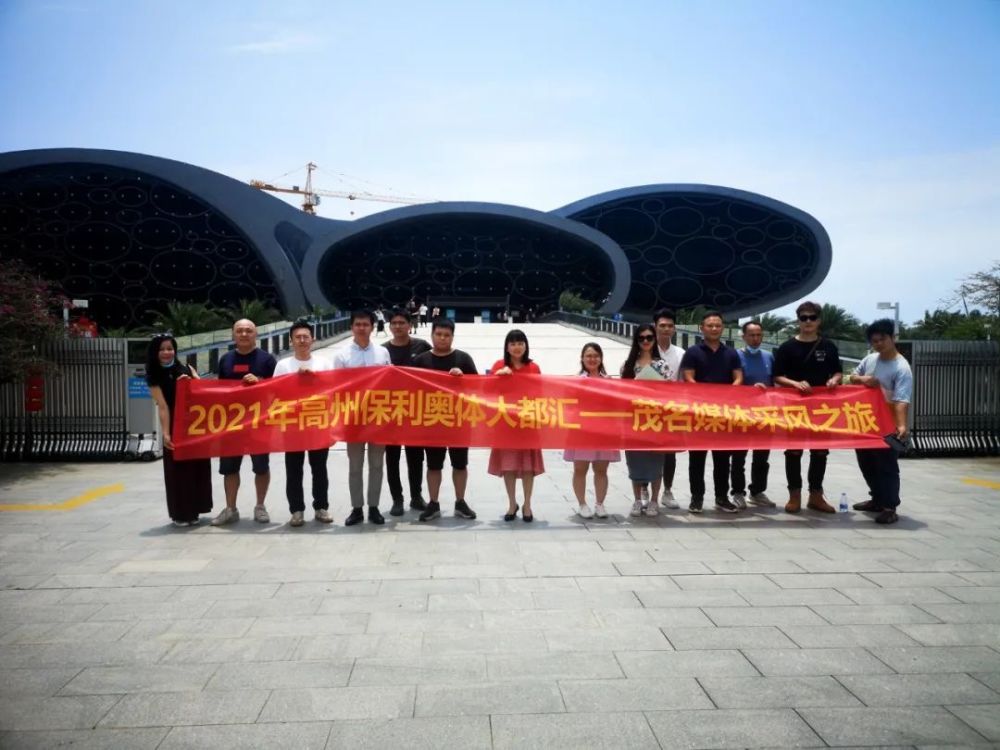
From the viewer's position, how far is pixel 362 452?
625 cm

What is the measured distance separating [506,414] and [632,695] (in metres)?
3.38

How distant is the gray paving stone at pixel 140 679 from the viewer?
3234 millimetres

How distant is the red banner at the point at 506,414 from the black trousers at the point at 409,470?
0.80 ft

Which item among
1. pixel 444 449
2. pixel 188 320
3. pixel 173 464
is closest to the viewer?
pixel 173 464

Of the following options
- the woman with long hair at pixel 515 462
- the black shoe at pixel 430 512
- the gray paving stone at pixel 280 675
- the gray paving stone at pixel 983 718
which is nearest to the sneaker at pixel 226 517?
the black shoe at pixel 430 512

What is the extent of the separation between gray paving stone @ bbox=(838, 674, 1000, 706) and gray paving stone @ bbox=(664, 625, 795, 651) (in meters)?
0.43

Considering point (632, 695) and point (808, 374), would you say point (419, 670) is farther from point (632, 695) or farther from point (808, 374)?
point (808, 374)

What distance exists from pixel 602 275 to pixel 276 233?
21.9 metres

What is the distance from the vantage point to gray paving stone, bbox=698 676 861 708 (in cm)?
311

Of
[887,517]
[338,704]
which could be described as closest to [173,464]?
[338,704]

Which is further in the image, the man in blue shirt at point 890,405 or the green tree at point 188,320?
the green tree at point 188,320

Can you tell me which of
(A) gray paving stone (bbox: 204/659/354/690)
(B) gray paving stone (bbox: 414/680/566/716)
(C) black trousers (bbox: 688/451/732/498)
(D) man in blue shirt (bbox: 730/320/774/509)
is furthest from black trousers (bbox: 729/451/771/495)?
(A) gray paving stone (bbox: 204/659/354/690)

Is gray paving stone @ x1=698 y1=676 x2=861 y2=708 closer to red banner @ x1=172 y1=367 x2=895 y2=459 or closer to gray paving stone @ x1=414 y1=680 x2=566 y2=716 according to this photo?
gray paving stone @ x1=414 y1=680 x2=566 y2=716

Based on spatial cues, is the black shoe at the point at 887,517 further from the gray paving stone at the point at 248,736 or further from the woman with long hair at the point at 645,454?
the gray paving stone at the point at 248,736
